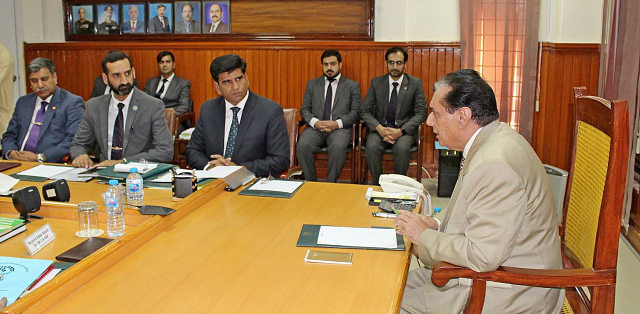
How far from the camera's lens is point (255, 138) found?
367 cm

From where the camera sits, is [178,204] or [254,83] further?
[254,83]

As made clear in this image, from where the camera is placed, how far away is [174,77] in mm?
6277

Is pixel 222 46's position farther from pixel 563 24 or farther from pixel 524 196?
pixel 524 196

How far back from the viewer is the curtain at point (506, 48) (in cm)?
563

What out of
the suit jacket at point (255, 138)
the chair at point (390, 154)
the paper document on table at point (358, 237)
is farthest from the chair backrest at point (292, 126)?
the paper document on table at point (358, 237)

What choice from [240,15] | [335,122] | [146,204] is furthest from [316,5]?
[146,204]

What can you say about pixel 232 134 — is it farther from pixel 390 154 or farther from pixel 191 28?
pixel 191 28

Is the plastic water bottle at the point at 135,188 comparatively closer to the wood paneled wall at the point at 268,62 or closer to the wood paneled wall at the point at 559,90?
the wood paneled wall at the point at 268,62

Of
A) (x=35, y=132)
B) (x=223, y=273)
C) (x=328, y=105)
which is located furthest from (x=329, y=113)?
(x=223, y=273)

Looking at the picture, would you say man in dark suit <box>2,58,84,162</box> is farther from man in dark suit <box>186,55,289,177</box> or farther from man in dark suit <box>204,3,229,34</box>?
man in dark suit <box>204,3,229,34</box>

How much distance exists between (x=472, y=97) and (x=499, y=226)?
0.48 m

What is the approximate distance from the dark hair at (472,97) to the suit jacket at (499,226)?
50 mm

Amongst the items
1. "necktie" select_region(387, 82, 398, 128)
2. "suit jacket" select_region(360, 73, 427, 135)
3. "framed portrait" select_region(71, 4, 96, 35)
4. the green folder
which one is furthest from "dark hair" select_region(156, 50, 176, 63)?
the green folder

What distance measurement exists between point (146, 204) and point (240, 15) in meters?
4.15
